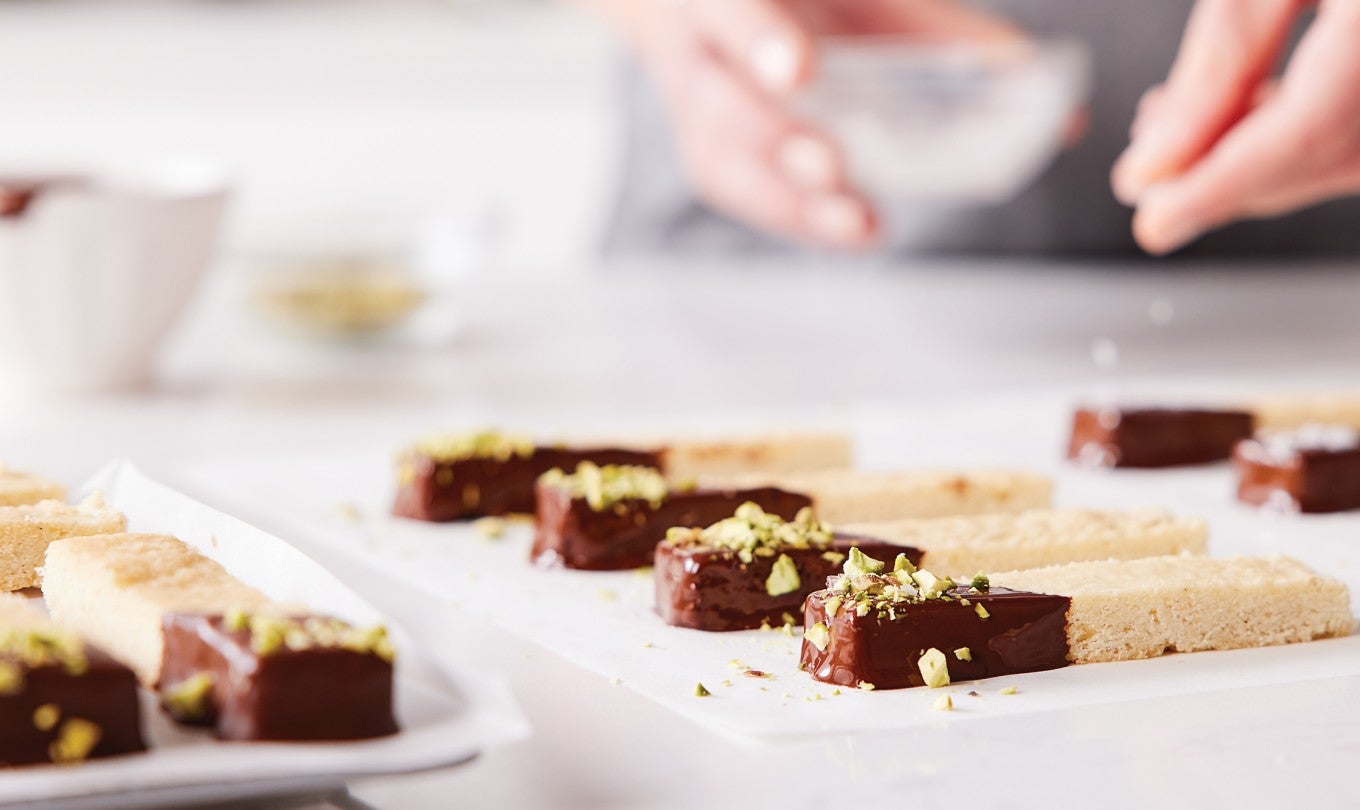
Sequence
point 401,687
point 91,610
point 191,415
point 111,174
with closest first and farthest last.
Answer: point 401,687 < point 91,610 < point 191,415 < point 111,174

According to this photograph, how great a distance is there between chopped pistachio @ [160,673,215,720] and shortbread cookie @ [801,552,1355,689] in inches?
21.3

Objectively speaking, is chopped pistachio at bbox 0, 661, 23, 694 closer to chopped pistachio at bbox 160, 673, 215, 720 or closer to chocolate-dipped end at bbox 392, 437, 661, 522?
chopped pistachio at bbox 160, 673, 215, 720

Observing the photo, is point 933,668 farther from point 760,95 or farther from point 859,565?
point 760,95

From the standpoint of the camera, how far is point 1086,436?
8.22 ft

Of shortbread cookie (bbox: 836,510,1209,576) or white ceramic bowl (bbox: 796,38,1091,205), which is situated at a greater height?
white ceramic bowl (bbox: 796,38,1091,205)

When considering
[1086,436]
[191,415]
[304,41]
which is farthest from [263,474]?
[304,41]

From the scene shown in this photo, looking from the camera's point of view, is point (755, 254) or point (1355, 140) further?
point (755, 254)

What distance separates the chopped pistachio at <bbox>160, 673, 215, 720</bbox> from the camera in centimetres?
117

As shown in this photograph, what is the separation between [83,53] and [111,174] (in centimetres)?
387

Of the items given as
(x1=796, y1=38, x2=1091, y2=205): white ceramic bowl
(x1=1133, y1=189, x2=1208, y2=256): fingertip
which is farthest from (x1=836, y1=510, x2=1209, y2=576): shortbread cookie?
(x1=796, y1=38, x2=1091, y2=205): white ceramic bowl

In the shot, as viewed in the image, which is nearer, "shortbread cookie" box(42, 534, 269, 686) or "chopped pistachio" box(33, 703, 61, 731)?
"chopped pistachio" box(33, 703, 61, 731)

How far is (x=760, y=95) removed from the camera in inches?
139

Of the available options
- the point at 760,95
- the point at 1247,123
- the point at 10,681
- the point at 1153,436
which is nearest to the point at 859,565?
→ the point at 10,681

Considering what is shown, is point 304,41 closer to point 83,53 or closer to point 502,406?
point 83,53
